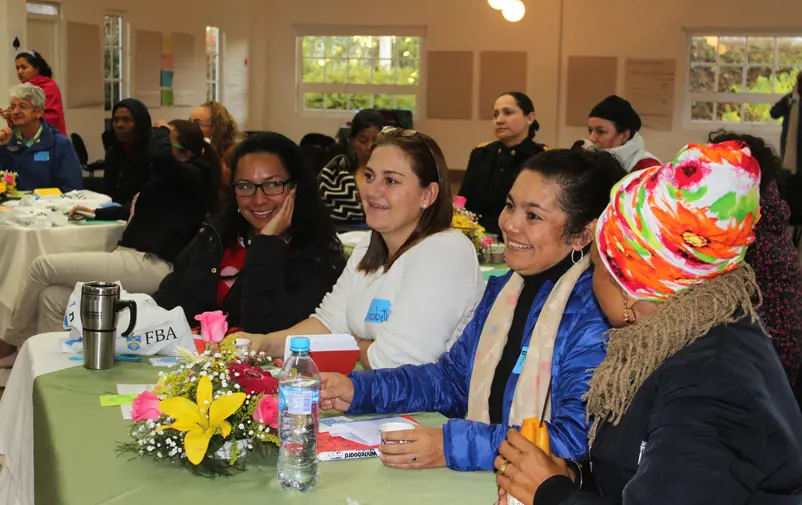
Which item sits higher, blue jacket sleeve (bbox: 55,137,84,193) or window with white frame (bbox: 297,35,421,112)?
window with white frame (bbox: 297,35,421,112)

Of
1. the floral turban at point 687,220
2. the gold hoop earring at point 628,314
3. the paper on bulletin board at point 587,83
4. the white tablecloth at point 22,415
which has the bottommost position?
the white tablecloth at point 22,415

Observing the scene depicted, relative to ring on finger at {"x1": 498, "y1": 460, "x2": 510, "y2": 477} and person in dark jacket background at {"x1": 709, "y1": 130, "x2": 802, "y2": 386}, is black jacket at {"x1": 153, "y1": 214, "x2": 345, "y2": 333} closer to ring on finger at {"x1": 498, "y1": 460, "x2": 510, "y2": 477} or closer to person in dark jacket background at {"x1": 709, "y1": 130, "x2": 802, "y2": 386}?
person in dark jacket background at {"x1": 709, "y1": 130, "x2": 802, "y2": 386}

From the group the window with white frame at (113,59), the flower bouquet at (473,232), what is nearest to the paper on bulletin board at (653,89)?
the window with white frame at (113,59)

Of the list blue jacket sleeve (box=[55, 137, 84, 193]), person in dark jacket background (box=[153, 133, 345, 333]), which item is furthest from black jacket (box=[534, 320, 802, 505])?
blue jacket sleeve (box=[55, 137, 84, 193])

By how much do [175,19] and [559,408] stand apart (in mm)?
9625

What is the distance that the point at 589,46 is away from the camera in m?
11.4


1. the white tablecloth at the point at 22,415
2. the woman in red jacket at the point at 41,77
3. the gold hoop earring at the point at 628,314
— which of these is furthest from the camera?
the woman in red jacket at the point at 41,77

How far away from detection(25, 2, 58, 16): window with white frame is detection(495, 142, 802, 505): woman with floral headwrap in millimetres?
8390

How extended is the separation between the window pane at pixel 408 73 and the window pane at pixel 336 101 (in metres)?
0.79

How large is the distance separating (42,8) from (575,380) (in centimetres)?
818

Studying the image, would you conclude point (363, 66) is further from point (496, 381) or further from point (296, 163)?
point (496, 381)

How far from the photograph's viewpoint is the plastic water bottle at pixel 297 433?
1.67 m

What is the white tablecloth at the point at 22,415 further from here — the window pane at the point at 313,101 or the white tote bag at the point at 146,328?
the window pane at the point at 313,101

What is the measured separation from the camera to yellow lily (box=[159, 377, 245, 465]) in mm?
1688
